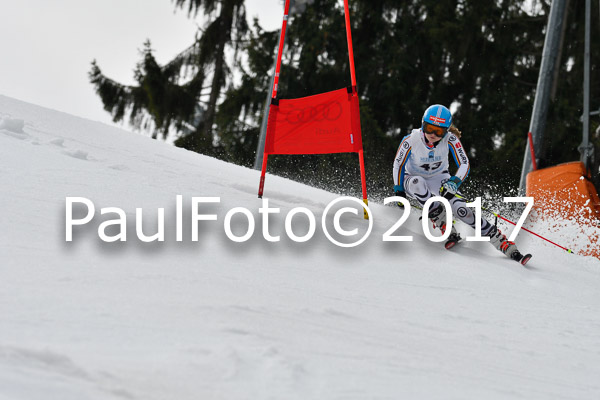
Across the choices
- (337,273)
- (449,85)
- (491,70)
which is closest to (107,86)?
(449,85)

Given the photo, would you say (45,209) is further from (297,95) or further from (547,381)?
(297,95)

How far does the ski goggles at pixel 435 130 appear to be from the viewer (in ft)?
17.8

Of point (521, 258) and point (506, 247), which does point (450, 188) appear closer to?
point (506, 247)

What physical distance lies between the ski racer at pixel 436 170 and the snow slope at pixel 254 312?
0.48 metres

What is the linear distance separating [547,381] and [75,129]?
6670 mm

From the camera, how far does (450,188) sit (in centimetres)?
532

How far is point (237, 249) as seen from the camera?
3629 millimetres

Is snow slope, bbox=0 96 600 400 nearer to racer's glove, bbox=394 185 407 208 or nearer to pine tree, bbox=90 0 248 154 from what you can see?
racer's glove, bbox=394 185 407 208

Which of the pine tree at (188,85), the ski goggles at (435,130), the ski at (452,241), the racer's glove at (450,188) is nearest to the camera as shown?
the ski at (452,241)

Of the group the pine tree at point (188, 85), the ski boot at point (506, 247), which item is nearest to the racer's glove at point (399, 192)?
the ski boot at point (506, 247)

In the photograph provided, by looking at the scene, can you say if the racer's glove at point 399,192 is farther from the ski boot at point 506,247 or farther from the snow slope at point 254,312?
the ski boot at point 506,247

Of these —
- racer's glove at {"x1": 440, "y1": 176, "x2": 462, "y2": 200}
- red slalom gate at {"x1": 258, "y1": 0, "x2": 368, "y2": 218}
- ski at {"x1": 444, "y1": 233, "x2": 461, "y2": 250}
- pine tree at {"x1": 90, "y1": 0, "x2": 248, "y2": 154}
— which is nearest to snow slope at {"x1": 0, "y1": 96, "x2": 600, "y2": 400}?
ski at {"x1": 444, "y1": 233, "x2": 461, "y2": 250}

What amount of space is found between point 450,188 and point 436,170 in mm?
498

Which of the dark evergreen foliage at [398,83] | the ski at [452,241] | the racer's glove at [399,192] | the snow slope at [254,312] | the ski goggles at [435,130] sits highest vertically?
the dark evergreen foliage at [398,83]
